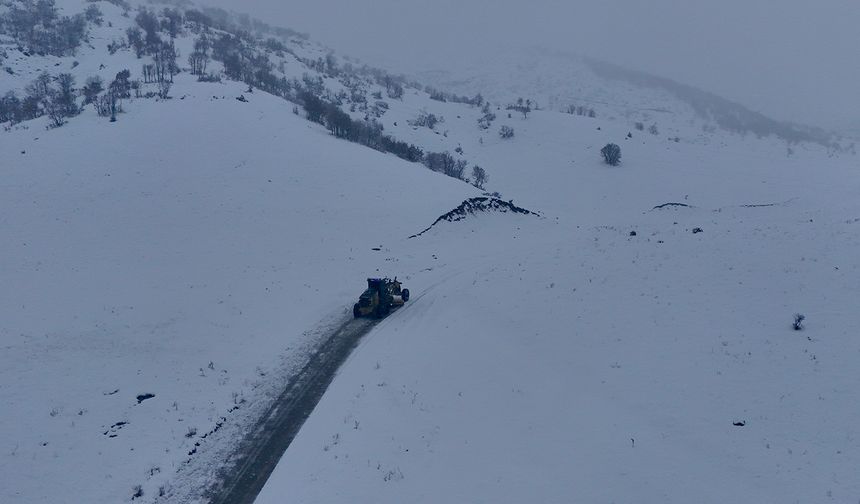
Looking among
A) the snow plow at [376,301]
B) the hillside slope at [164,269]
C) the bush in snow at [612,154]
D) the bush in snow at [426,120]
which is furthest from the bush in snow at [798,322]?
the bush in snow at [426,120]

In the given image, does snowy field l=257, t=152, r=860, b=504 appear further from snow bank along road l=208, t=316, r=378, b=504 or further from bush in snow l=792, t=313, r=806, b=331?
snow bank along road l=208, t=316, r=378, b=504

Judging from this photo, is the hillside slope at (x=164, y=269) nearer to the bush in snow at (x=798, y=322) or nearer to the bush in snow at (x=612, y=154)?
the bush in snow at (x=798, y=322)

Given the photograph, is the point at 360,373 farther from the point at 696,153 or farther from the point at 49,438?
the point at 696,153

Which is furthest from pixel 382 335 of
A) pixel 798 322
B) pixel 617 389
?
pixel 798 322

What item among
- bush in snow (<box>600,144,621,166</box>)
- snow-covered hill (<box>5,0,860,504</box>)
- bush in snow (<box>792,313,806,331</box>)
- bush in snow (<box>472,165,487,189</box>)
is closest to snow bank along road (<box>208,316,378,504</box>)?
snow-covered hill (<box>5,0,860,504</box>)

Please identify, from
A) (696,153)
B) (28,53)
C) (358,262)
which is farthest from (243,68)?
(696,153)

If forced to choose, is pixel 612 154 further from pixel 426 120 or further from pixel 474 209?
pixel 474 209
